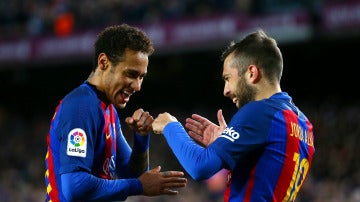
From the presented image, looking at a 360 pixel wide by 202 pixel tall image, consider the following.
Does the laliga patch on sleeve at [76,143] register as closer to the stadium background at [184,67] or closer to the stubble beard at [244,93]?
the stubble beard at [244,93]

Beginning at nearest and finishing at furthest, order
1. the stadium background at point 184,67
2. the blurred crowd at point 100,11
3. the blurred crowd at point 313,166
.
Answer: the blurred crowd at point 313,166
the stadium background at point 184,67
the blurred crowd at point 100,11

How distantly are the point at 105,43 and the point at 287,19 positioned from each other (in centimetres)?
865

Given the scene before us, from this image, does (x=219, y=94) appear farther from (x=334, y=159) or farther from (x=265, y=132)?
(x=265, y=132)

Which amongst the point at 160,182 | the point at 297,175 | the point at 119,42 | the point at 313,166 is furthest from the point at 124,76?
the point at 313,166

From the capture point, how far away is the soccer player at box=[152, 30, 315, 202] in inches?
143

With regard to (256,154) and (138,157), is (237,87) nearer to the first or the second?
(256,154)

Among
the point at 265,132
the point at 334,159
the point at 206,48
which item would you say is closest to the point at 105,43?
the point at 265,132

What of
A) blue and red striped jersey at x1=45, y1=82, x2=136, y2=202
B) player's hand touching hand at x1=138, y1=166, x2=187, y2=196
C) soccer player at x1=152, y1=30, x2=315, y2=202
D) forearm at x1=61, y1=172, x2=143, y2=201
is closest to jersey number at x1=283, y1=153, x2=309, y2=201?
soccer player at x1=152, y1=30, x2=315, y2=202

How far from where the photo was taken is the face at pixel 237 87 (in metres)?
3.81

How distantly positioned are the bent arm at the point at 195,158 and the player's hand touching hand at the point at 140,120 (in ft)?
1.39

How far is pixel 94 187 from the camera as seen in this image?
3.78 metres

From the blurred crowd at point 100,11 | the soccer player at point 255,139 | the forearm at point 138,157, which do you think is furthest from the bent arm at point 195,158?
the blurred crowd at point 100,11

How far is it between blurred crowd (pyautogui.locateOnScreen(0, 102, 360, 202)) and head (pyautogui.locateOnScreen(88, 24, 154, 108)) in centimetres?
614

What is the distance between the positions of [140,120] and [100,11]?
11.7 m
